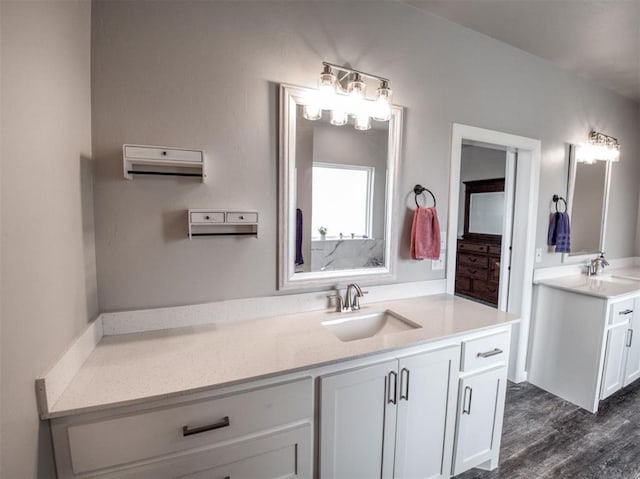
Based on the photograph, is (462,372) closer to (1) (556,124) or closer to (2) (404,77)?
(2) (404,77)

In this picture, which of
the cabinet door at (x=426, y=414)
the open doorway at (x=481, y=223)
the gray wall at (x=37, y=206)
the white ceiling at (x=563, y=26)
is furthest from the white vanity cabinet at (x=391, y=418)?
the open doorway at (x=481, y=223)

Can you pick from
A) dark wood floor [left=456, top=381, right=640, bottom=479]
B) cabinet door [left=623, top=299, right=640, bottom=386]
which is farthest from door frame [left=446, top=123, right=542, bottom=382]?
cabinet door [left=623, top=299, right=640, bottom=386]

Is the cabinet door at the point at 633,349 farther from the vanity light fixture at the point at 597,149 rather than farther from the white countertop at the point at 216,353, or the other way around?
the white countertop at the point at 216,353

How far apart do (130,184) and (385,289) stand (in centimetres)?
143

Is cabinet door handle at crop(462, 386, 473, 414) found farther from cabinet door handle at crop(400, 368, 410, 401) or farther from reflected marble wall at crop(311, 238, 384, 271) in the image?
reflected marble wall at crop(311, 238, 384, 271)

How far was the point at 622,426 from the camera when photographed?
203 centimetres

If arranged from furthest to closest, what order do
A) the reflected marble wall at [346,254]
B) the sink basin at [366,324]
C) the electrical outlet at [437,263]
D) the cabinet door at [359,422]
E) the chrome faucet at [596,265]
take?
the chrome faucet at [596,265] < the electrical outlet at [437,263] < the reflected marble wall at [346,254] < the sink basin at [366,324] < the cabinet door at [359,422]

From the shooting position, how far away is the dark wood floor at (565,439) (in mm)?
1660

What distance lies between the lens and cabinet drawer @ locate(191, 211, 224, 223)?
131cm

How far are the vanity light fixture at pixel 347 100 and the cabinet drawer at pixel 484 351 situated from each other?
1251 mm

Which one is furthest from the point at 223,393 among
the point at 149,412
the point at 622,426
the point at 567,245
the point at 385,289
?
the point at 567,245

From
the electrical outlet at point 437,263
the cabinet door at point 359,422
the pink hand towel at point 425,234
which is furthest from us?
the electrical outlet at point 437,263

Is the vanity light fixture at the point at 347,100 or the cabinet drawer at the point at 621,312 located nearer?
the vanity light fixture at the point at 347,100

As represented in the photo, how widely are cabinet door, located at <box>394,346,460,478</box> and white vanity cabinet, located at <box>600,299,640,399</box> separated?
1624 mm
